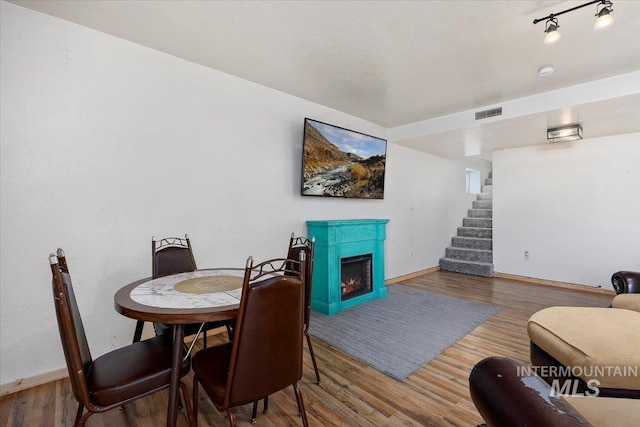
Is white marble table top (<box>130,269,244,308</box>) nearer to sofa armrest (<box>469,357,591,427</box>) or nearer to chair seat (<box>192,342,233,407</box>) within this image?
chair seat (<box>192,342,233,407</box>)

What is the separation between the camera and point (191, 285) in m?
1.80

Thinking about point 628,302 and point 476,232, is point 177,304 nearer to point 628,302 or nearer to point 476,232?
point 628,302

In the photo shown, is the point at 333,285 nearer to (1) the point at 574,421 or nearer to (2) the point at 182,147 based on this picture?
(2) the point at 182,147

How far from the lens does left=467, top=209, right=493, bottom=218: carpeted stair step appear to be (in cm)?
658

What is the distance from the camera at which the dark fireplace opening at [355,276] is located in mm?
3608

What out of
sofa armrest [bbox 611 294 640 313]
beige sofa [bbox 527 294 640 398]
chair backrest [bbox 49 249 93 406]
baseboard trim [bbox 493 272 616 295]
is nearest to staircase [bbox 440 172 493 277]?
baseboard trim [bbox 493 272 616 295]

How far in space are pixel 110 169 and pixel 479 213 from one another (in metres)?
7.04

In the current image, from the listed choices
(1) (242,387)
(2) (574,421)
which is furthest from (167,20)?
(2) (574,421)

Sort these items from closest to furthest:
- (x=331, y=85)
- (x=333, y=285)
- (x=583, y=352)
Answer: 1. (x=583, y=352)
2. (x=331, y=85)
3. (x=333, y=285)

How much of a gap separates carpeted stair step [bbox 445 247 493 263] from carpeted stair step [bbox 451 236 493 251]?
19cm

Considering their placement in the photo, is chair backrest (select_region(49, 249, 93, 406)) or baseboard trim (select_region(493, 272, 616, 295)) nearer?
chair backrest (select_region(49, 249, 93, 406))

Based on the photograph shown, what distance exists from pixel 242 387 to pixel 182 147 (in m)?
2.12

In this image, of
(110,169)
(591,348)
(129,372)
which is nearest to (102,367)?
(129,372)

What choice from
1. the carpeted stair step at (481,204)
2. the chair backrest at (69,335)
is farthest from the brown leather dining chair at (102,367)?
the carpeted stair step at (481,204)
